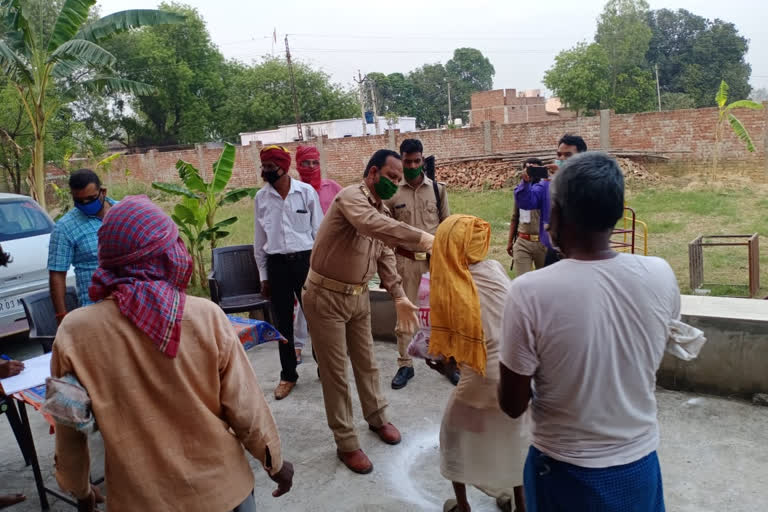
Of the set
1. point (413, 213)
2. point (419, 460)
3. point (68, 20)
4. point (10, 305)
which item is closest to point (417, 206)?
point (413, 213)

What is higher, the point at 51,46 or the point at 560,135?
the point at 51,46

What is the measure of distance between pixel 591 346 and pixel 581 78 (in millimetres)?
41517

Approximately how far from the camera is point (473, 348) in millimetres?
2588

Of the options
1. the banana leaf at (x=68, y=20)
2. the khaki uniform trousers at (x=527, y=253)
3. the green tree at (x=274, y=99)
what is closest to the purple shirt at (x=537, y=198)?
the khaki uniform trousers at (x=527, y=253)

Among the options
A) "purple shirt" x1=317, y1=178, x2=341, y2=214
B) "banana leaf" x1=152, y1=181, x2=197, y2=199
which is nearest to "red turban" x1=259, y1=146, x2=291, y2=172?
"purple shirt" x1=317, y1=178, x2=341, y2=214

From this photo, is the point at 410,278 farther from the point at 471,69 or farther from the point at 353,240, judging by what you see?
the point at 471,69

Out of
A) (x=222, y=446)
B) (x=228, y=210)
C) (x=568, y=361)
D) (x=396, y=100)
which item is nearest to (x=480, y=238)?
(x=568, y=361)

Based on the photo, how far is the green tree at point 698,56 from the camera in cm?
5059

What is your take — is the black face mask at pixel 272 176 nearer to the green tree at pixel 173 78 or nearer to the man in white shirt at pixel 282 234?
the man in white shirt at pixel 282 234

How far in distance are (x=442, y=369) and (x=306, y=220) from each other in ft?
7.45

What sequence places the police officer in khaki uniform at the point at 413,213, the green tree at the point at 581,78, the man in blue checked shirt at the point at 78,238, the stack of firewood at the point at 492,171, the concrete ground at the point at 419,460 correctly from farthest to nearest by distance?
the green tree at the point at 581,78, the stack of firewood at the point at 492,171, the police officer in khaki uniform at the point at 413,213, the man in blue checked shirt at the point at 78,238, the concrete ground at the point at 419,460

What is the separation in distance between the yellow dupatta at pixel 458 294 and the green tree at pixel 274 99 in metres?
43.0

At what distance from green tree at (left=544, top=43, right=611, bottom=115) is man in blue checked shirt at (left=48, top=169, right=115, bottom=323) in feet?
130

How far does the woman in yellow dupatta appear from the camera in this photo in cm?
261
